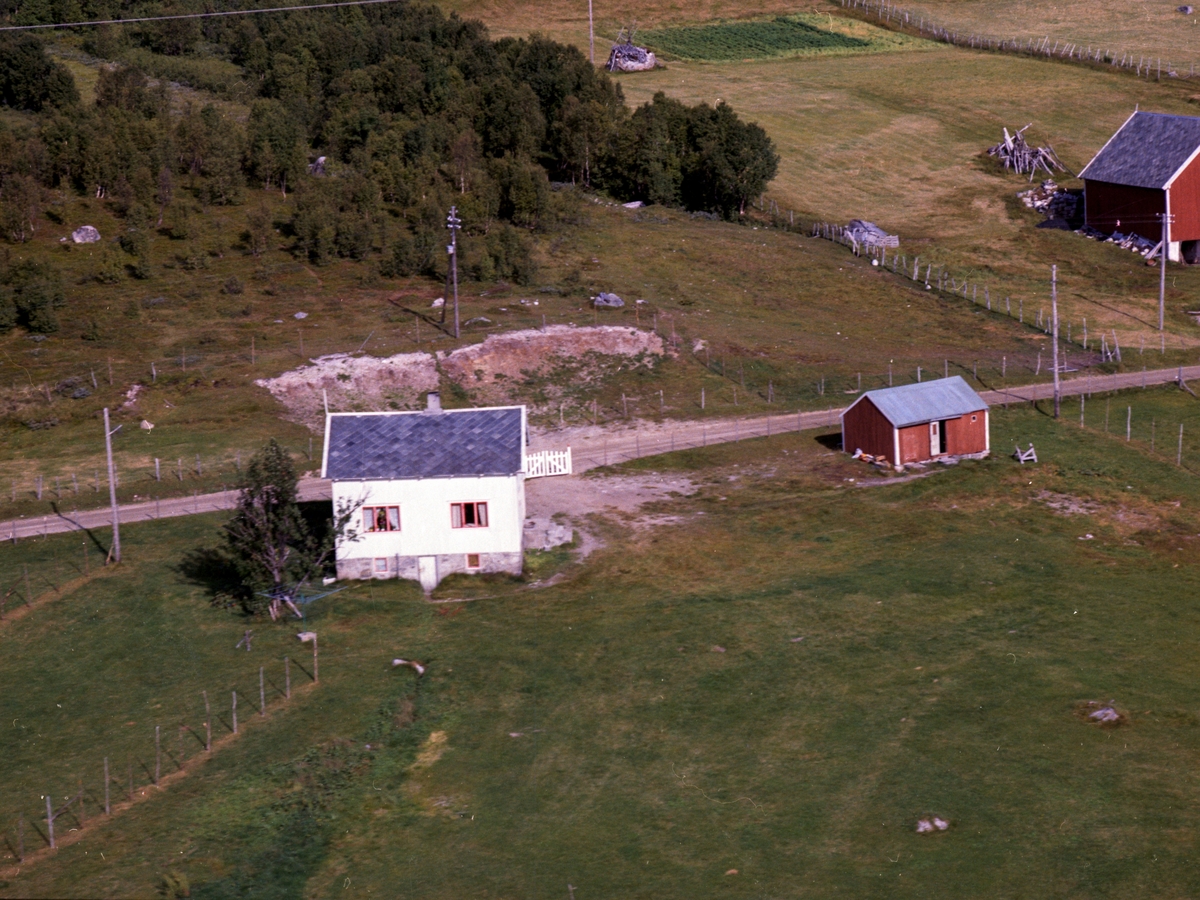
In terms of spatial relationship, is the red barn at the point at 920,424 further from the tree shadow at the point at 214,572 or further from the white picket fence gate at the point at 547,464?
the tree shadow at the point at 214,572

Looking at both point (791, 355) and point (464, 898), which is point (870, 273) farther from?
point (464, 898)

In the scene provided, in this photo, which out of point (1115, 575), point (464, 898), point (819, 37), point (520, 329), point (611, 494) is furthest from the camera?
point (819, 37)

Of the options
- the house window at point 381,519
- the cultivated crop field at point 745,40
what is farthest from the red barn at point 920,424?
the cultivated crop field at point 745,40

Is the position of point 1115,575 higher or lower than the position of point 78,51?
lower

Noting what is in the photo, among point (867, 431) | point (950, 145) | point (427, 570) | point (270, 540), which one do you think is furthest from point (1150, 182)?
point (270, 540)

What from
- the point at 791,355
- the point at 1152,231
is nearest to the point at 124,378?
the point at 791,355

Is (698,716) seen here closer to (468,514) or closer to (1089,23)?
(468,514)
